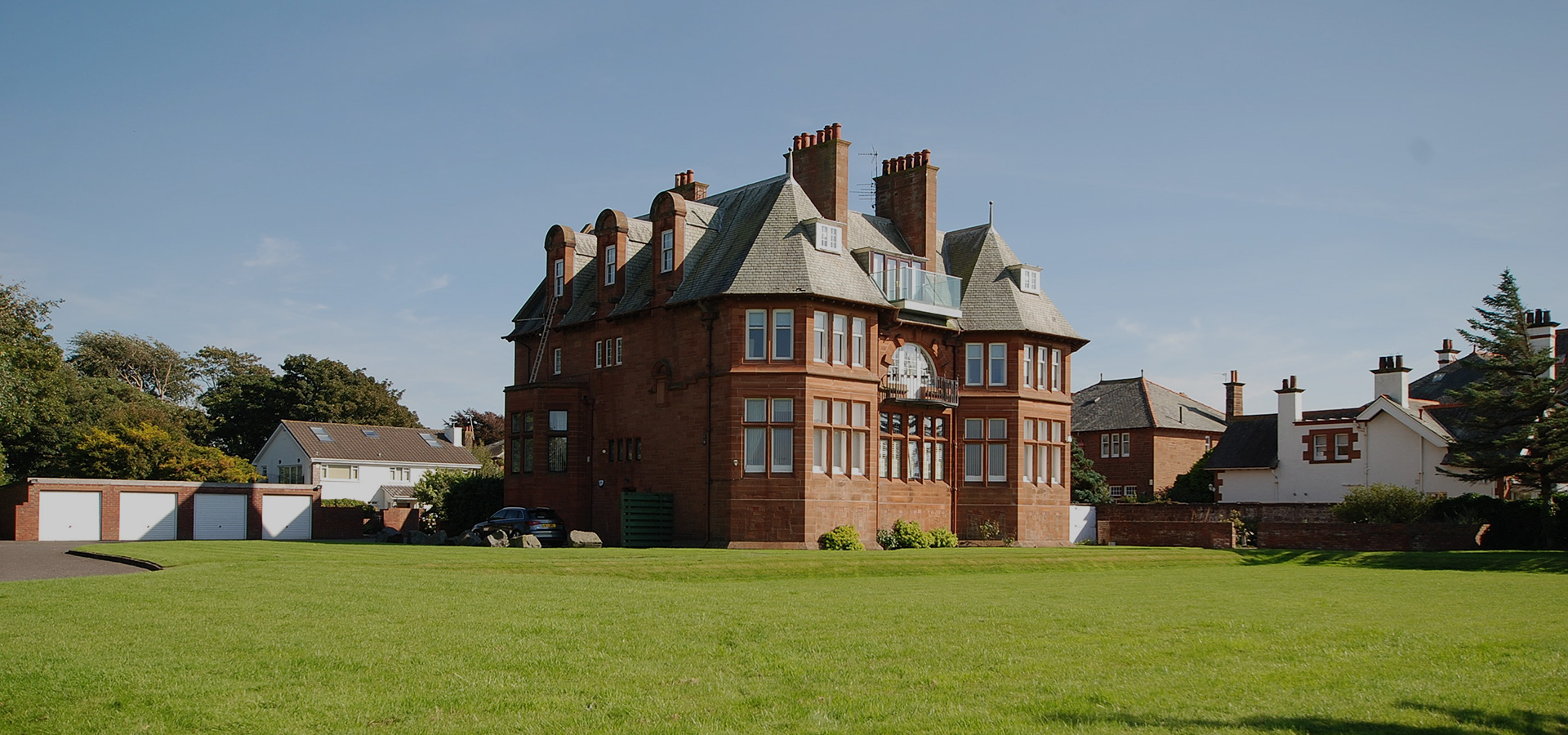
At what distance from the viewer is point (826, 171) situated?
139 ft

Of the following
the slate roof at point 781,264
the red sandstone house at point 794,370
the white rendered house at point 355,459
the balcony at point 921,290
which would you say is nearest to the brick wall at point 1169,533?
the red sandstone house at point 794,370

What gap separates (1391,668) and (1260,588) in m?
12.2

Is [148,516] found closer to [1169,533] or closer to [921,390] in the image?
[921,390]

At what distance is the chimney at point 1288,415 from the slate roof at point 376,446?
4559 centimetres

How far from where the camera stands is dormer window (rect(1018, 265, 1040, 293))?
44.8 m

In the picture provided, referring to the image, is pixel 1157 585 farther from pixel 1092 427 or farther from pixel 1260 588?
pixel 1092 427

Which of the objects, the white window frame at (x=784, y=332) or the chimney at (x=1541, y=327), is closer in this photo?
the white window frame at (x=784, y=332)

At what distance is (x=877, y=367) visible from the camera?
40281mm

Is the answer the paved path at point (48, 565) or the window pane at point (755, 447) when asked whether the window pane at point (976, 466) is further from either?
the paved path at point (48, 565)

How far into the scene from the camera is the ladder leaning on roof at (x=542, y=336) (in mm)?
46306

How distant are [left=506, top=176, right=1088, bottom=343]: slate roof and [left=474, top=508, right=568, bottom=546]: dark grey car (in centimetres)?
728

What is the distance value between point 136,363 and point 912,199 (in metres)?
72.4

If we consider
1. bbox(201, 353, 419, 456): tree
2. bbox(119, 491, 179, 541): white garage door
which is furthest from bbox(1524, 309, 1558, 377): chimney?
bbox(201, 353, 419, 456): tree

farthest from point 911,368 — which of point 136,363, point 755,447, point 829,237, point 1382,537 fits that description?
point 136,363
